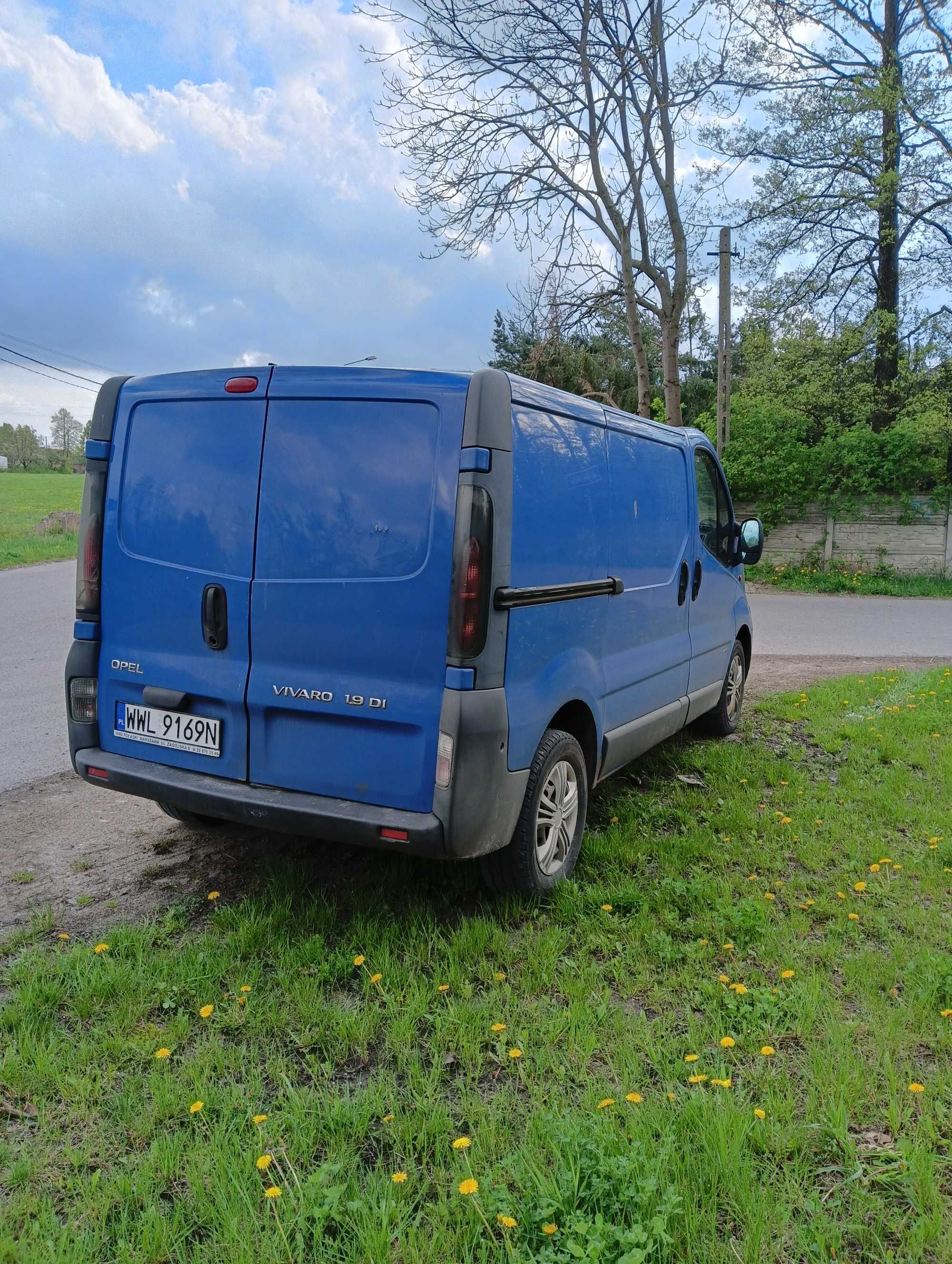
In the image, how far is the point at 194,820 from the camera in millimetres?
4535

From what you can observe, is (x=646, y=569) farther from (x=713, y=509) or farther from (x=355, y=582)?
(x=355, y=582)

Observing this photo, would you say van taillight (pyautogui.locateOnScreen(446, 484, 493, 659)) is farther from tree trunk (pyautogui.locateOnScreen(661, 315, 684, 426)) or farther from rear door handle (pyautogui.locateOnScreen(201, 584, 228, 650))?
tree trunk (pyautogui.locateOnScreen(661, 315, 684, 426))

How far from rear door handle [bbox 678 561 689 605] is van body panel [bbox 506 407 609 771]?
1199mm

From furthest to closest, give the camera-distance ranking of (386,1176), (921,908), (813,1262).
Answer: (921,908) → (386,1176) → (813,1262)

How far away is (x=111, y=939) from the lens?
3391 millimetres

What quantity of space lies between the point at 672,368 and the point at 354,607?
11893 millimetres

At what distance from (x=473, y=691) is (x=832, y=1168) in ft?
5.53

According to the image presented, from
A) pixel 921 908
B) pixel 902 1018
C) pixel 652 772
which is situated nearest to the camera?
pixel 902 1018


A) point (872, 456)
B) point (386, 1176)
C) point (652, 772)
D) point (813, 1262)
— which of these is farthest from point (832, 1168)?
point (872, 456)

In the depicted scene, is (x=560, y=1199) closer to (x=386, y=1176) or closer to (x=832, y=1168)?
(x=386, y=1176)

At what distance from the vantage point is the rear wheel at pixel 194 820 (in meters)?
4.48

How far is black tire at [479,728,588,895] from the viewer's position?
3576mm

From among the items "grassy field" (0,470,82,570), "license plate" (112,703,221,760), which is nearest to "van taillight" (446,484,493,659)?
"license plate" (112,703,221,760)

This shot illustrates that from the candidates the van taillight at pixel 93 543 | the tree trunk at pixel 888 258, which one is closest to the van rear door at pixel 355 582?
the van taillight at pixel 93 543
